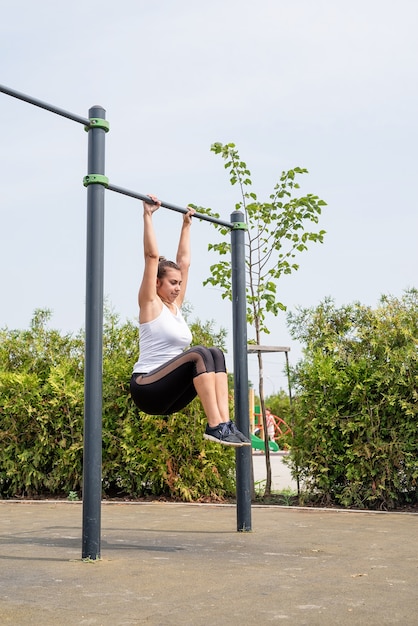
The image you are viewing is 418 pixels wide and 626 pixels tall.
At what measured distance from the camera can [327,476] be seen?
25.7 feet

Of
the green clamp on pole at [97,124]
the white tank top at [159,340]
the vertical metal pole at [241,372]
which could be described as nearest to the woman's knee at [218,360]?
the white tank top at [159,340]

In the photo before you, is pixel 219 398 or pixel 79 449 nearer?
pixel 219 398

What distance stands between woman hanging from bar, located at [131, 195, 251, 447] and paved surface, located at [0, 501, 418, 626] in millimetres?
822

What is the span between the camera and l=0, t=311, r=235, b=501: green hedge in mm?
8477

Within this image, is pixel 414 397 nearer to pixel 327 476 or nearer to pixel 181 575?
pixel 327 476

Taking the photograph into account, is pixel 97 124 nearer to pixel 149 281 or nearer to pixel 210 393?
pixel 149 281

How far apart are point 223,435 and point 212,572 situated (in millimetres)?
856

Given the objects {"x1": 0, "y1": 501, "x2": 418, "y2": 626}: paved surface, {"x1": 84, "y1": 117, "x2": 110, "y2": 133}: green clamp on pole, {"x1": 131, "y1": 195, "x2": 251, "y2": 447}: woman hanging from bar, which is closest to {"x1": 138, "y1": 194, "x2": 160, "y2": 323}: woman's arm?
{"x1": 131, "y1": 195, "x2": 251, "y2": 447}: woman hanging from bar

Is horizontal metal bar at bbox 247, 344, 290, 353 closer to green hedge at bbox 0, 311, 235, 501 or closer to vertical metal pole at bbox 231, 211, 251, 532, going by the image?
green hedge at bbox 0, 311, 235, 501

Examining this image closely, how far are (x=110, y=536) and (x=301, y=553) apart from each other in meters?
1.57

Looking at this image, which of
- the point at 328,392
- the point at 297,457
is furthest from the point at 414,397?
the point at 297,457

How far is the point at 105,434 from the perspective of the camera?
8773 mm

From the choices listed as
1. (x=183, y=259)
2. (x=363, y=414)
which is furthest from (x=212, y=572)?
(x=363, y=414)

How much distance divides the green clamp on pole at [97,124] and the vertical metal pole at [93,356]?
0.07 feet
